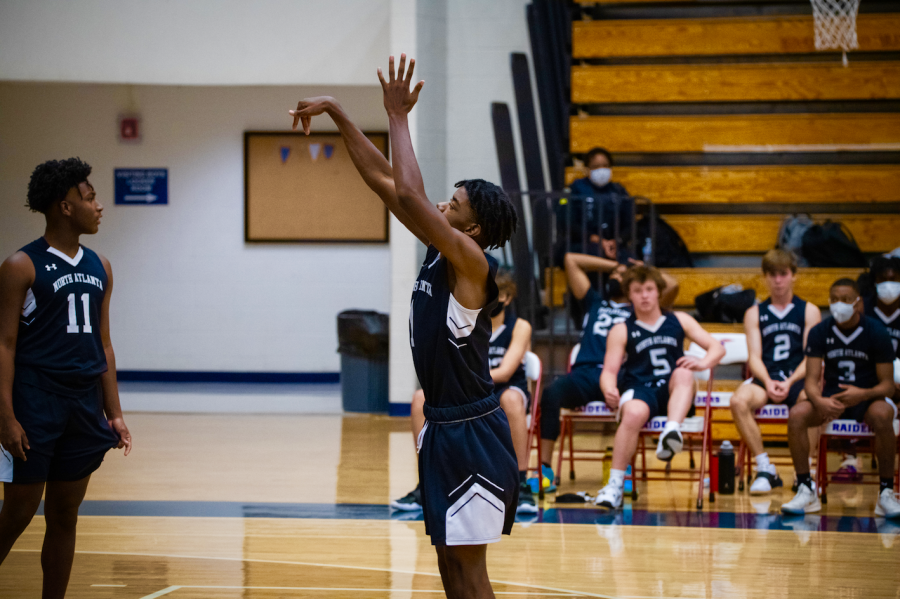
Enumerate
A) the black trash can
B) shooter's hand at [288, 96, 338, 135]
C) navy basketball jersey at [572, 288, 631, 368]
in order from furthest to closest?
the black trash can → navy basketball jersey at [572, 288, 631, 368] → shooter's hand at [288, 96, 338, 135]

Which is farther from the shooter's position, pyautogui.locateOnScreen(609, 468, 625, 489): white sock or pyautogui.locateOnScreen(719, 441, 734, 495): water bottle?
pyautogui.locateOnScreen(719, 441, 734, 495): water bottle

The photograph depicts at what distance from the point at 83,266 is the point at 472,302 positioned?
141 centimetres

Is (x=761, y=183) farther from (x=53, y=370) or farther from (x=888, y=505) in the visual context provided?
(x=53, y=370)

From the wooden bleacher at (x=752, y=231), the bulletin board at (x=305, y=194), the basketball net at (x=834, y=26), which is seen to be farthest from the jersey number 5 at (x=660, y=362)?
the bulletin board at (x=305, y=194)

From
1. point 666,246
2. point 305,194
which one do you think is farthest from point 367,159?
point 305,194

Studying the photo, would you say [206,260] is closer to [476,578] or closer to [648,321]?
[648,321]

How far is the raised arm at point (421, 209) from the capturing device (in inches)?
86.0

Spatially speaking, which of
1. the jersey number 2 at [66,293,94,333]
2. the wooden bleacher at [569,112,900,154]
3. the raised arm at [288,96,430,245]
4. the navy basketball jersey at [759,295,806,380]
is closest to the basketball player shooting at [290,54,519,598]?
the raised arm at [288,96,430,245]

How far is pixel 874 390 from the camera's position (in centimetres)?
494

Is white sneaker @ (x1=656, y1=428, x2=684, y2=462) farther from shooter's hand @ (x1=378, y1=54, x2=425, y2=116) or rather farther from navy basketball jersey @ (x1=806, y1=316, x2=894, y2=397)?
shooter's hand @ (x1=378, y1=54, x2=425, y2=116)

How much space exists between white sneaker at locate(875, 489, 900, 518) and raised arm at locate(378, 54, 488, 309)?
3.49 m

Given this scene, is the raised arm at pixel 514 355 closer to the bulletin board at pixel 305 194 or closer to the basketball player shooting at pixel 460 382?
the basketball player shooting at pixel 460 382

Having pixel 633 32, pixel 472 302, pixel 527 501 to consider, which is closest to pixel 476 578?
pixel 472 302

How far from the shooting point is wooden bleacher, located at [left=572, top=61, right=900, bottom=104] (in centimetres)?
834
